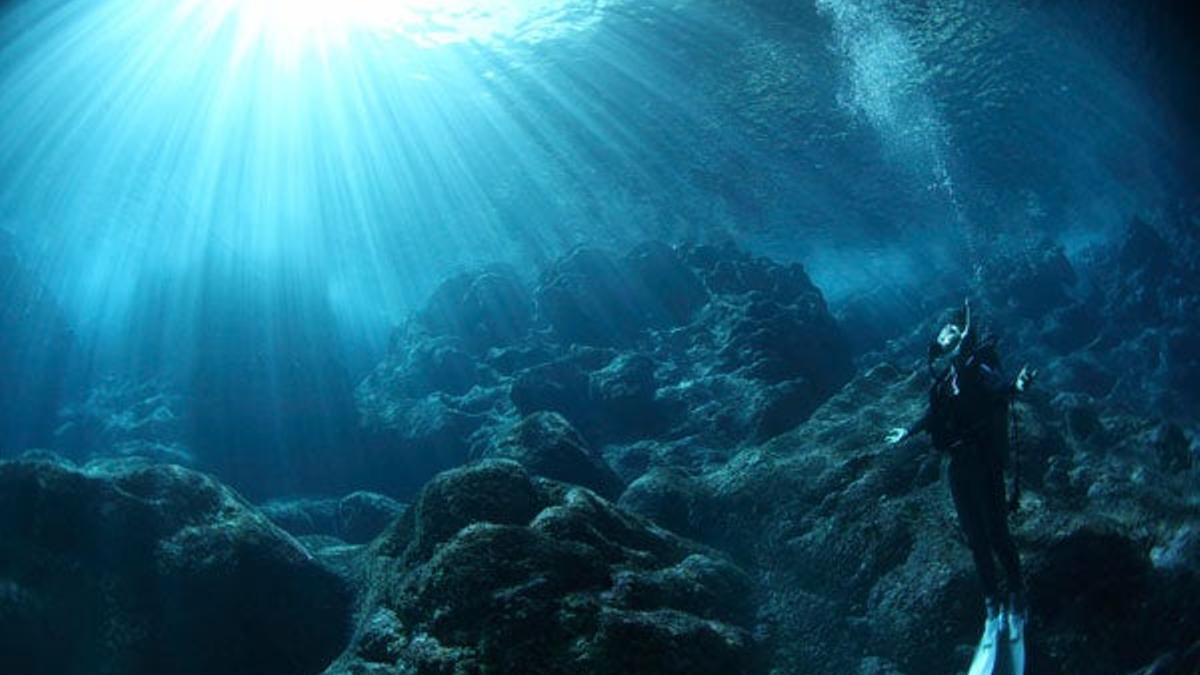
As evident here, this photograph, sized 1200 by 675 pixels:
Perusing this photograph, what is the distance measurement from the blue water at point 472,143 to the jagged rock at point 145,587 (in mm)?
8330

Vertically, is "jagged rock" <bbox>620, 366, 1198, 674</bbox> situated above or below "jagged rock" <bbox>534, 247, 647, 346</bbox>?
above

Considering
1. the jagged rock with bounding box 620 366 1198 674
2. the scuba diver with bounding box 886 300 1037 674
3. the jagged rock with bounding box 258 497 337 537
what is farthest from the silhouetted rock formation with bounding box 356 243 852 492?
the scuba diver with bounding box 886 300 1037 674

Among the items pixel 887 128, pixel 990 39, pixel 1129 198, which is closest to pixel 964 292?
pixel 1129 198

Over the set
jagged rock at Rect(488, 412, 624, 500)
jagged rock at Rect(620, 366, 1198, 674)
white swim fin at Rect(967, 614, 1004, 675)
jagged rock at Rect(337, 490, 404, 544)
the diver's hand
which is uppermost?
the diver's hand

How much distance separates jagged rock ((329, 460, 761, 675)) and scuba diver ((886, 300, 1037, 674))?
7.32ft

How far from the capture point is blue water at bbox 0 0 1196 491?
79.9 feet

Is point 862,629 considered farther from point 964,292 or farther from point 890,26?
point 964,292

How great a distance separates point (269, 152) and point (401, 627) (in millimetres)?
34282

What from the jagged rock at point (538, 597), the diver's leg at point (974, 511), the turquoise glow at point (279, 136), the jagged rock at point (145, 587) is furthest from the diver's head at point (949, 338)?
the turquoise glow at point (279, 136)

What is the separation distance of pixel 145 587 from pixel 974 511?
9247mm

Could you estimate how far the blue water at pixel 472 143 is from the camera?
2436 cm

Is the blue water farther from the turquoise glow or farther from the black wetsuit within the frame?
the black wetsuit

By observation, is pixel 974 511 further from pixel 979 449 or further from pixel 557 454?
pixel 557 454

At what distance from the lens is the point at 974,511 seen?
21.6 ft
